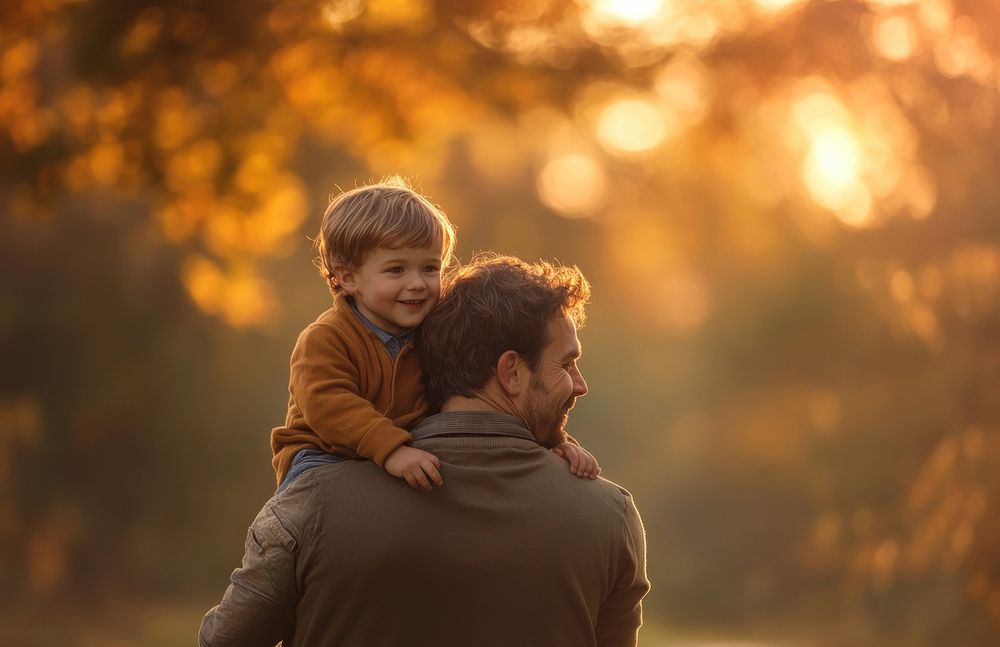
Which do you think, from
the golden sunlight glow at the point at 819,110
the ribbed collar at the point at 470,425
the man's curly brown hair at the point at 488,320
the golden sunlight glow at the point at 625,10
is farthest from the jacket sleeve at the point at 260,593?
the golden sunlight glow at the point at 819,110

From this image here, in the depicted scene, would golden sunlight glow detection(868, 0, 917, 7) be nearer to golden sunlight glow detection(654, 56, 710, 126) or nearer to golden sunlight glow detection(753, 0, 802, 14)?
golden sunlight glow detection(753, 0, 802, 14)

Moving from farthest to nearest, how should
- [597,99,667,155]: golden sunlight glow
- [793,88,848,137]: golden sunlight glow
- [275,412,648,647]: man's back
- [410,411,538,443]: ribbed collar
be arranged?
[597,99,667,155]: golden sunlight glow
[793,88,848,137]: golden sunlight glow
[410,411,538,443]: ribbed collar
[275,412,648,647]: man's back

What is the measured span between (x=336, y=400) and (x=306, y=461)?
0.13 metres

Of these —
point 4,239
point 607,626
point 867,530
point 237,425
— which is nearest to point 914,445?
point 867,530

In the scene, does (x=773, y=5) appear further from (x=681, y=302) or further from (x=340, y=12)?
(x=681, y=302)

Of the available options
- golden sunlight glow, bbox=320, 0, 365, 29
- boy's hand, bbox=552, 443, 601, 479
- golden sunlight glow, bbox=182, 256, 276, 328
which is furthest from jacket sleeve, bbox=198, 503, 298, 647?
golden sunlight glow, bbox=182, 256, 276, 328

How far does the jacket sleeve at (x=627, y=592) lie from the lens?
2551 millimetres

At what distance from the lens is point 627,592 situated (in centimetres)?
261

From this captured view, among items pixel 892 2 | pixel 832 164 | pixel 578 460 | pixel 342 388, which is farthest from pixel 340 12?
pixel 578 460

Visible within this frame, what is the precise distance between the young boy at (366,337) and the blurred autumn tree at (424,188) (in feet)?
13.8

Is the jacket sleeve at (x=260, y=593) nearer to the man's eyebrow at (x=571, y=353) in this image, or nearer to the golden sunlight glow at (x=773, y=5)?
the man's eyebrow at (x=571, y=353)

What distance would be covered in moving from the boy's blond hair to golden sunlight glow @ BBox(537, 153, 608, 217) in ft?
96.0

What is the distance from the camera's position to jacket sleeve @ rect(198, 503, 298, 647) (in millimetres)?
2391

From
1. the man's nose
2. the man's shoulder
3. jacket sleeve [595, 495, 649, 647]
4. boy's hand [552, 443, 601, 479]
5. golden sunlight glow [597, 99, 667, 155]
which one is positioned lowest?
jacket sleeve [595, 495, 649, 647]
